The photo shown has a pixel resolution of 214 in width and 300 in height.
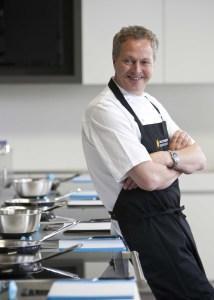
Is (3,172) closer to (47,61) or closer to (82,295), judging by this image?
(47,61)

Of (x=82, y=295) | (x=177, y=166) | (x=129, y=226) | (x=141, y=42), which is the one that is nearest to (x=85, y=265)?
(x=82, y=295)

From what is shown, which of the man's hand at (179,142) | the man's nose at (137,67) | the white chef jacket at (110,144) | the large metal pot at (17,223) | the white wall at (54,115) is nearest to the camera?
the large metal pot at (17,223)

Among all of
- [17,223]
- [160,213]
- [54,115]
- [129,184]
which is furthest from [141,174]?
[54,115]

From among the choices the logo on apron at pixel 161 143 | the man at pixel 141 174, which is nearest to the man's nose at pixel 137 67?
the man at pixel 141 174

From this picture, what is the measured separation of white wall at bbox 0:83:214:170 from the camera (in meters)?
4.67

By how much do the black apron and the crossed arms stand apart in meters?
0.05

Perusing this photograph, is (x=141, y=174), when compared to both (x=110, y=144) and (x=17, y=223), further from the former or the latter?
(x=17, y=223)

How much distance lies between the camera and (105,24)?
424cm

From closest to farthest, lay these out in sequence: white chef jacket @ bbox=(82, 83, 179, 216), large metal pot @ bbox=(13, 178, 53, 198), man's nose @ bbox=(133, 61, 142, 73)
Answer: white chef jacket @ bbox=(82, 83, 179, 216) → man's nose @ bbox=(133, 61, 142, 73) → large metal pot @ bbox=(13, 178, 53, 198)

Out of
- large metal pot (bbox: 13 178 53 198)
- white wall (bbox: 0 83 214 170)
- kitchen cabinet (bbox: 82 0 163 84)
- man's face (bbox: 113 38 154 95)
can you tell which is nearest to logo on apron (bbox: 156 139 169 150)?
man's face (bbox: 113 38 154 95)

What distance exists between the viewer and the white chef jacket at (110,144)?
2232mm

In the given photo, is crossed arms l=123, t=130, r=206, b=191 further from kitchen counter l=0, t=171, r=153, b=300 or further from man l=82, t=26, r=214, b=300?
kitchen counter l=0, t=171, r=153, b=300

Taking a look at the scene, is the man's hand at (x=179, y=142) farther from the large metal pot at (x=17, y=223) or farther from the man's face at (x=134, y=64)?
the large metal pot at (x=17, y=223)

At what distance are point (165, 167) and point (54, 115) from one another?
2439 mm
